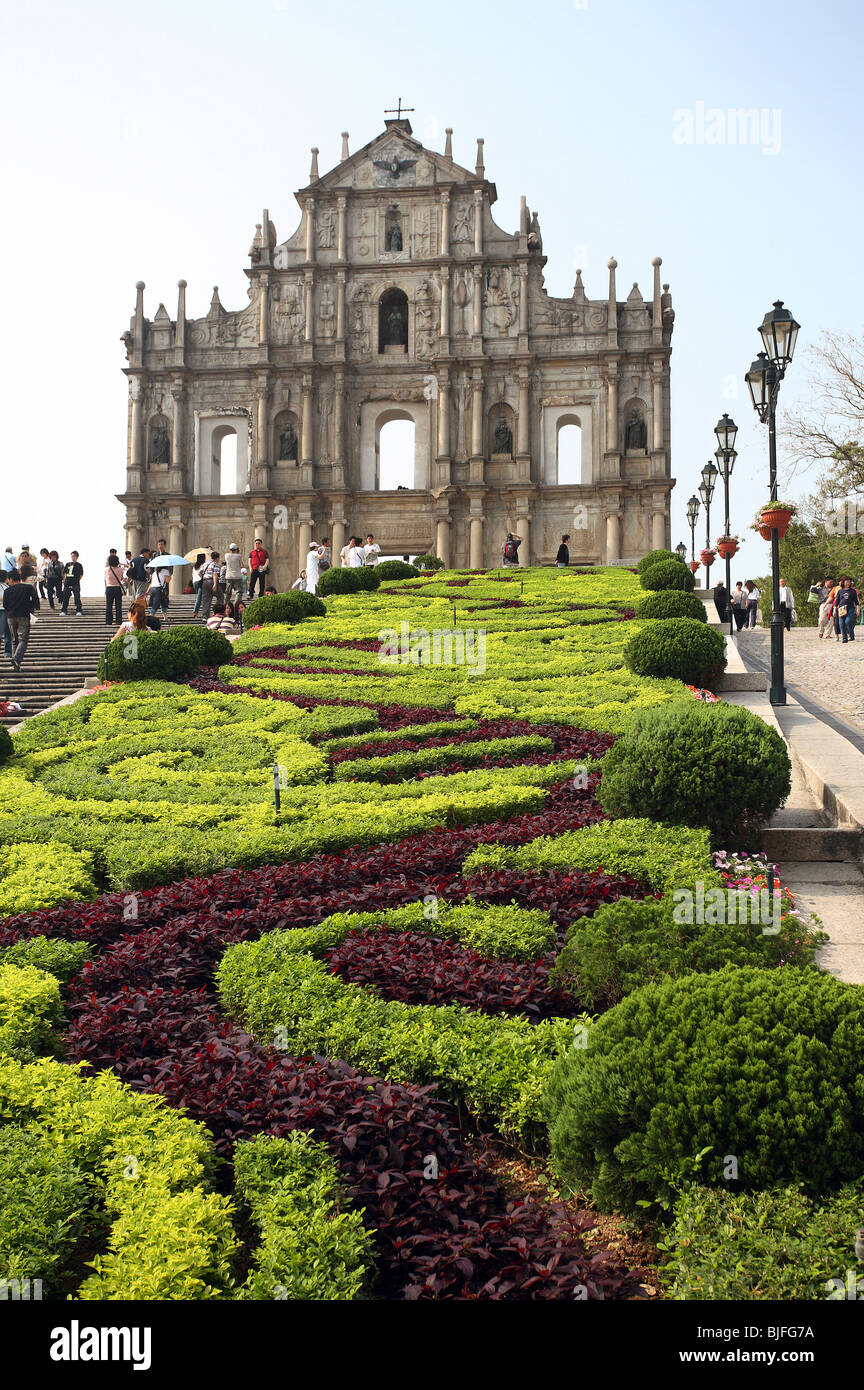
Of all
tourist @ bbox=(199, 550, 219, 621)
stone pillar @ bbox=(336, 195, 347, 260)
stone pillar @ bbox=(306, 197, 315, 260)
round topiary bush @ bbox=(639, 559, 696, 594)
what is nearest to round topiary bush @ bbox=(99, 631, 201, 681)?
tourist @ bbox=(199, 550, 219, 621)

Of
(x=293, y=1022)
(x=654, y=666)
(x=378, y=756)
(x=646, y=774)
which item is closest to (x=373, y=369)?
(x=654, y=666)

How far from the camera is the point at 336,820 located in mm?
8078

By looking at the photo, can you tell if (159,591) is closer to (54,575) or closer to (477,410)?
(54,575)

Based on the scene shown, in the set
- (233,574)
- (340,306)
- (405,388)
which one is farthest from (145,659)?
(340,306)

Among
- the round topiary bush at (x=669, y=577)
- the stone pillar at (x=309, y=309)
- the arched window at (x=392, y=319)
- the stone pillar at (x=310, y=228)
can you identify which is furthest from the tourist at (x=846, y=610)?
the stone pillar at (x=310, y=228)

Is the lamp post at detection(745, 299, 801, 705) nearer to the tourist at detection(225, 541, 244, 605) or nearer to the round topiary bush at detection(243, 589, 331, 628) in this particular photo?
the round topiary bush at detection(243, 589, 331, 628)

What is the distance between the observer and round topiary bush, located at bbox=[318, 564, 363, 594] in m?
26.2

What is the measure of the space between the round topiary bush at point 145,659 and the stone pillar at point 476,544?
26.7m

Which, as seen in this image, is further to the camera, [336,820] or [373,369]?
[373,369]

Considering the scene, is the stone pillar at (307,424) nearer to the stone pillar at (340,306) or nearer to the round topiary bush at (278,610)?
the stone pillar at (340,306)

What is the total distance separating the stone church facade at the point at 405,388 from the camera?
137 feet

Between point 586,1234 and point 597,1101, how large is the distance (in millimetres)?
473

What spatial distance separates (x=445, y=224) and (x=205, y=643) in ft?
103

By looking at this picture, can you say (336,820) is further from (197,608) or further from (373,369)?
(373,369)
